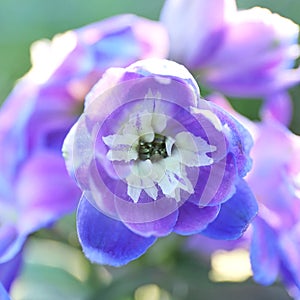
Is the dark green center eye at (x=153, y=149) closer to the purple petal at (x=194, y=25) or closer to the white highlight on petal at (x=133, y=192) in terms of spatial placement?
the white highlight on petal at (x=133, y=192)

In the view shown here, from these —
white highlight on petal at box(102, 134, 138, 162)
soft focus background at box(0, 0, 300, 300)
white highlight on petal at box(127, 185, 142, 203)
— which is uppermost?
white highlight on petal at box(102, 134, 138, 162)

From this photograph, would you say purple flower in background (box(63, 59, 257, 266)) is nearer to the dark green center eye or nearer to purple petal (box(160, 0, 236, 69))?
the dark green center eye

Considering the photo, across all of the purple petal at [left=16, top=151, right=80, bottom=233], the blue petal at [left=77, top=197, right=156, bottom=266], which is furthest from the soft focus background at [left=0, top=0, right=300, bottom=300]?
the blue petal at [left=77, top=197, right=156, bottom=266]

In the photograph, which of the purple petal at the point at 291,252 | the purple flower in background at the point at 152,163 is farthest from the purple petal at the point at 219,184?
the purple petal at the point at 291,252

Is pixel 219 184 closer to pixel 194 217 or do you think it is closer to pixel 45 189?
pixel 194 217

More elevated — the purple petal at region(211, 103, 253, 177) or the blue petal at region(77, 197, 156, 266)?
the purple petal at region(211, 103, 253, 177)

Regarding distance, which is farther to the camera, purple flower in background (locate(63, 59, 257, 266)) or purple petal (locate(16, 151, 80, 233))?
purple petal (locate(16, 151, 80, 233))
